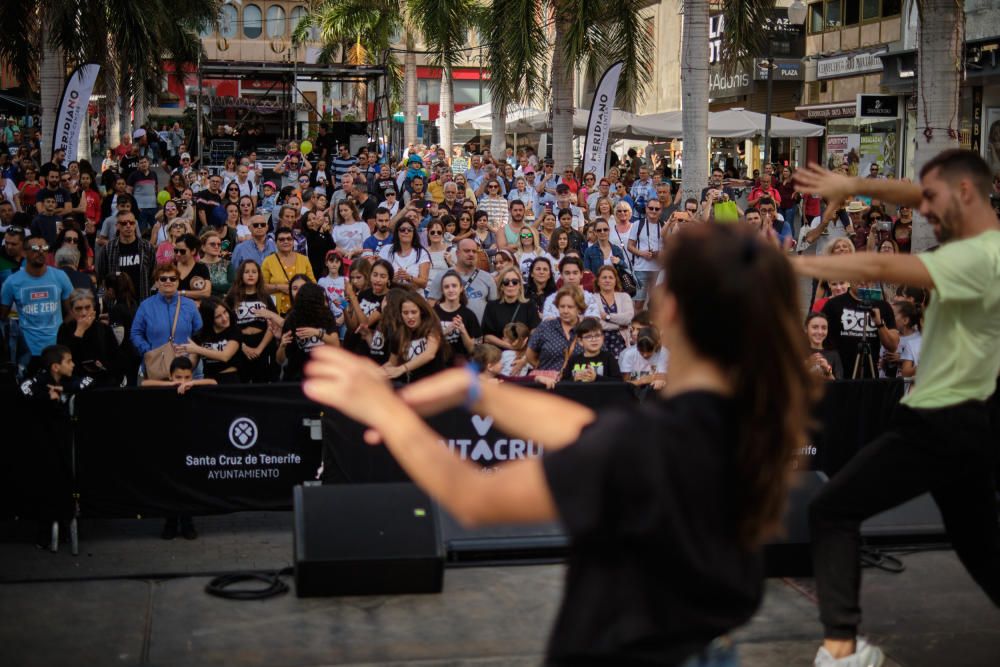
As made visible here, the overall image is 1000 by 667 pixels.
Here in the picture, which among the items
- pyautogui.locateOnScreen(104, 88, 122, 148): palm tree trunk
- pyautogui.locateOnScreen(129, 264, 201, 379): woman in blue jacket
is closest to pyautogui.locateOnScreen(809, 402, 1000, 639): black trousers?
pyautogui.locateOnScreen(129, 264, 201, 379): woman in blue jacket

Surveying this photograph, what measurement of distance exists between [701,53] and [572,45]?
3688 millimetres

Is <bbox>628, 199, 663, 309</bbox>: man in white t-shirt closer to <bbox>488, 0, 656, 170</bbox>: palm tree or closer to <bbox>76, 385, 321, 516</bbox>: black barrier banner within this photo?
<bbox>488, 0, 656, 170</bbox>: palm tree

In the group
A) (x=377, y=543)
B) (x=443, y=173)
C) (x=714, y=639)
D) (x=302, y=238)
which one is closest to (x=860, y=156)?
(x=443, y=173)

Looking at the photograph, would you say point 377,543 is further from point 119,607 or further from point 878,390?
point 878,390

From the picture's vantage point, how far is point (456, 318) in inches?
387

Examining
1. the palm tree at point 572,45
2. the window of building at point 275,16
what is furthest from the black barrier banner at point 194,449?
the window of building at point 275,16

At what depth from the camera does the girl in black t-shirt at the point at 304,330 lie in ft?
30.7

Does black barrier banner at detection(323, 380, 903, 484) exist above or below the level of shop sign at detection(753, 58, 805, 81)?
below

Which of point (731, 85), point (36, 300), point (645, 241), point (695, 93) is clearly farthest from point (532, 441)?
point (731, 85)

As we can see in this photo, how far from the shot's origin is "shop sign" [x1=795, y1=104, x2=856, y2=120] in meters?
34.5

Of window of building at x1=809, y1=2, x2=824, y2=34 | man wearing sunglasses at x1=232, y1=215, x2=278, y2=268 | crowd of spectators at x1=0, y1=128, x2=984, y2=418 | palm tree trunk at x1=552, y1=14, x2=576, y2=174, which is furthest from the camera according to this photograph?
window of building at x1=809, y1=2, x2=824, y2=34

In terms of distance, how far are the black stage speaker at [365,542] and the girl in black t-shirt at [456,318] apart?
330 cm

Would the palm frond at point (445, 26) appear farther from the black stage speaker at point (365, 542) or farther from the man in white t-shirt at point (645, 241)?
the black stage speaker at point (365, 542)

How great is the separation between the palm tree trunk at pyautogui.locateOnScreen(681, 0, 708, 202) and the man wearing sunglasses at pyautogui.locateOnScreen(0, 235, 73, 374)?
9.07m
